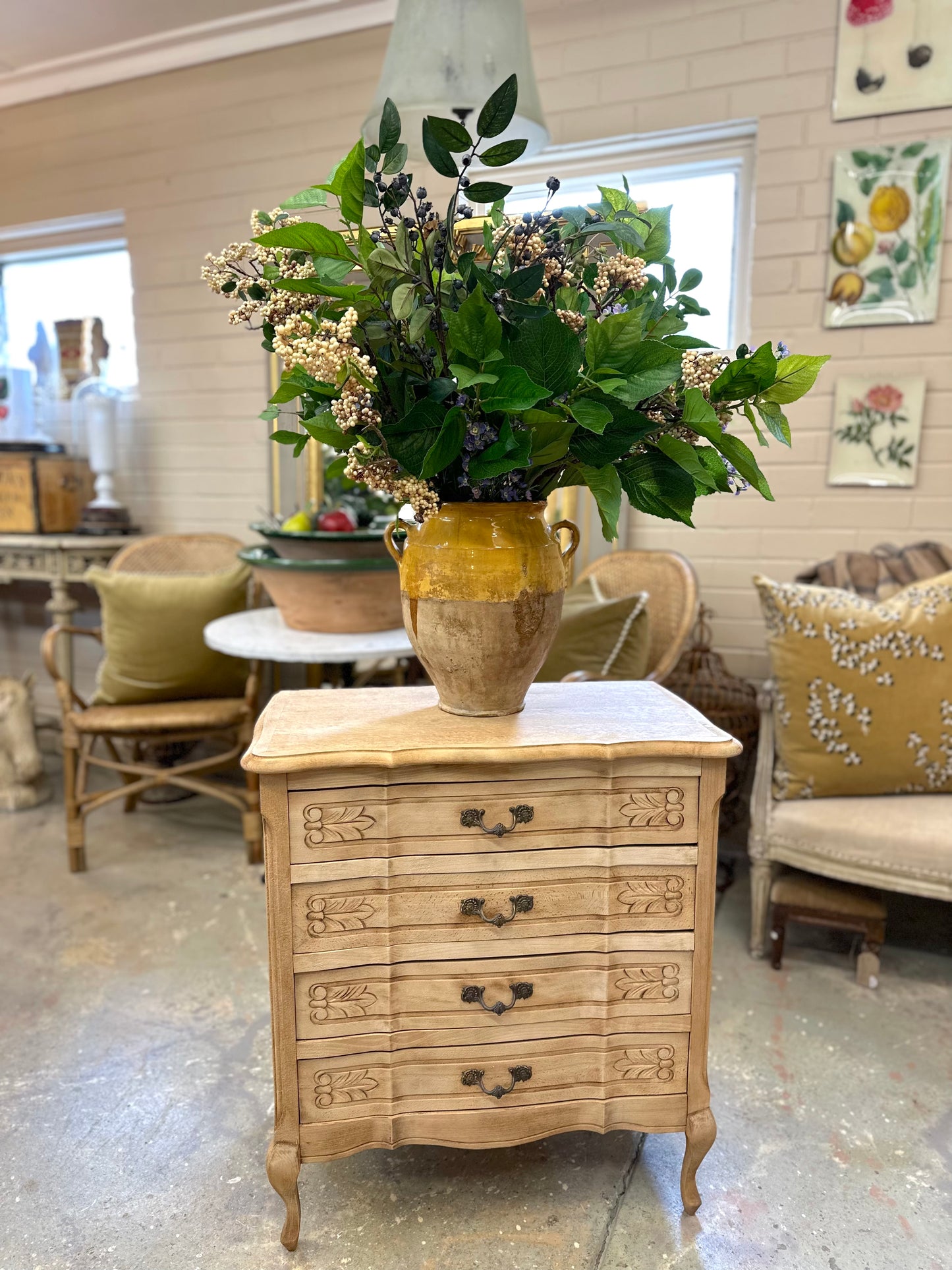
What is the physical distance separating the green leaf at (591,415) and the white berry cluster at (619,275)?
202 millimetres

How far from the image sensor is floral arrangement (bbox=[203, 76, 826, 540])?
3.71 ft

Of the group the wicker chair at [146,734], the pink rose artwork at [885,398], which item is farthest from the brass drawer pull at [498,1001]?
the pink rose artwork at [885,398]

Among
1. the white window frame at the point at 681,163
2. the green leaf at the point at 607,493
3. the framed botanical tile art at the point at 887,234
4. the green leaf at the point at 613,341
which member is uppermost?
the white window frame at the point at 681,163

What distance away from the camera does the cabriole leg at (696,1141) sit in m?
1.43

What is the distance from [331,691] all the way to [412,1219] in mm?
891

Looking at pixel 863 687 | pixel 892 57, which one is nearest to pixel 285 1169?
pixel 863 687

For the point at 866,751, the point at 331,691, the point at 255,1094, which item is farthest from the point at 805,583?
the point at 255,1094

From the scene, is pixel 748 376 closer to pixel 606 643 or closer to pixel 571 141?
pixel 606 643

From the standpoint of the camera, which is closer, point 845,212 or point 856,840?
point 856,840

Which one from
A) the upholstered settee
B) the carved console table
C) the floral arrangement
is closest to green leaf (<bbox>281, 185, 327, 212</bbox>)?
the floral arrangement

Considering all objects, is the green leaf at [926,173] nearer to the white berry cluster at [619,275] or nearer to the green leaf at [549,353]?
the white berry cluster at [619,275]

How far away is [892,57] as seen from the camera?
253 cm

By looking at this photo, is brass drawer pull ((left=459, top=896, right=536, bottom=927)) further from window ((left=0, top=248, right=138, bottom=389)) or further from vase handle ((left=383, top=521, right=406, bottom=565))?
window ((left=0, top=248, right=138, bottom=389))

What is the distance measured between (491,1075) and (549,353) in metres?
1.10
